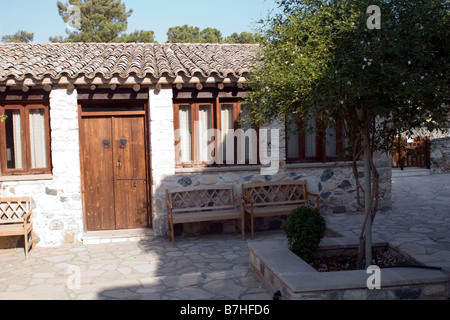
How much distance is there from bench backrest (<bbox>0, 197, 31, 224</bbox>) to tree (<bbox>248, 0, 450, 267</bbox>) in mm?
4894

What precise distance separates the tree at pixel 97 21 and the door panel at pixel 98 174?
1453 cm

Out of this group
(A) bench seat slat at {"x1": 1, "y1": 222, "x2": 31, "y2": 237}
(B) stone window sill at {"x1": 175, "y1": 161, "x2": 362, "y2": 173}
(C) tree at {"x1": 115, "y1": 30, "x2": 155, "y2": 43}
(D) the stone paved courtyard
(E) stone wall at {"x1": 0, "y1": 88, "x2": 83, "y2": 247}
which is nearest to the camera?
(D) the stone paved courtyard

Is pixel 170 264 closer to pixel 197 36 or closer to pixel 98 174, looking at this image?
pixel 98 174

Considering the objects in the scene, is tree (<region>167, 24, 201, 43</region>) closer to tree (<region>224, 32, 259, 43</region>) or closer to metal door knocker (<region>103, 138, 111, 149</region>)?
tree (<region>224, 32, 259, 43</region>)

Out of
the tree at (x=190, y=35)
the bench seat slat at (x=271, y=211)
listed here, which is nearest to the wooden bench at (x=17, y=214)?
the bench seat slat at (x=271, y=211)

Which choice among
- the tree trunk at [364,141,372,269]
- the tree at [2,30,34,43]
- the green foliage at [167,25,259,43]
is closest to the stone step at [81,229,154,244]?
the tree trunk at [364,141,372,269]

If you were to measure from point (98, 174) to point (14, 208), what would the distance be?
147 centimetres

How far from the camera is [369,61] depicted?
365 centimetres

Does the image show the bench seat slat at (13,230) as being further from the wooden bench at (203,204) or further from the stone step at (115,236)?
the wooden bench at (203,204)

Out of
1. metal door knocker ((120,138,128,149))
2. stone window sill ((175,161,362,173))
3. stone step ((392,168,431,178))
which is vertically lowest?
stone step ((392,168,431,178))

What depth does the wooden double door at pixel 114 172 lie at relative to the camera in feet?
24.8

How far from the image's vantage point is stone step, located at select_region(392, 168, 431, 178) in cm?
1409
